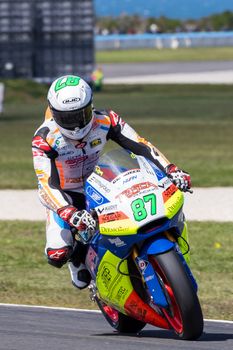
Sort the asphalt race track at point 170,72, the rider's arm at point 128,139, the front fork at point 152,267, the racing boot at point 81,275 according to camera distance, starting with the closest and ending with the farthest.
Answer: the front fork at point 152,267
the rider's arm at point 128,139
the racing boot at point 81,275
the asphalt race track at point 170,72

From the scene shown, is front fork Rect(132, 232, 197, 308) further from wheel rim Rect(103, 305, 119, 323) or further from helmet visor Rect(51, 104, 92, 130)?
helmet visor Rect(51, 104, 92, 130)

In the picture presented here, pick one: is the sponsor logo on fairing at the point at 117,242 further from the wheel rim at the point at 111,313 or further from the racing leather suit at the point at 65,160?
the wheel rim at the point at 111,313

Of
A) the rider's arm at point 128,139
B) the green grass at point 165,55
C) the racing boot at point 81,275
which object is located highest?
the rider's arm at point 128,139

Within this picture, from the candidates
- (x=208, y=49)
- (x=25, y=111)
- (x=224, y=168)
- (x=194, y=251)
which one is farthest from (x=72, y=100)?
(x=208, y=49)

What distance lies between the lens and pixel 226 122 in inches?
1347

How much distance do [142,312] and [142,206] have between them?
73 cm

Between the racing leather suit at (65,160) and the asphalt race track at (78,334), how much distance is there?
0.51 meters

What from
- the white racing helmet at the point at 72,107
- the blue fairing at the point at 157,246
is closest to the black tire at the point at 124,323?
the blue fairing at the point at 157,246

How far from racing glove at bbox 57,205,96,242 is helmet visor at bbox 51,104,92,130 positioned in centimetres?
64

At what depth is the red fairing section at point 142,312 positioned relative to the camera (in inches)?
313

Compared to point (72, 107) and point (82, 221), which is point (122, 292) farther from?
point (72, 107)

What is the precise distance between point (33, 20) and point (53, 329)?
4656 cm

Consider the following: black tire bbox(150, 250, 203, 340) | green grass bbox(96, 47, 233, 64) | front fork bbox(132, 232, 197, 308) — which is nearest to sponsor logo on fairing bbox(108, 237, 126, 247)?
front fork bbox(132, 232, 197, 308)

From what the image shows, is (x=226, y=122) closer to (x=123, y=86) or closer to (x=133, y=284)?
(x=123, y=86)
